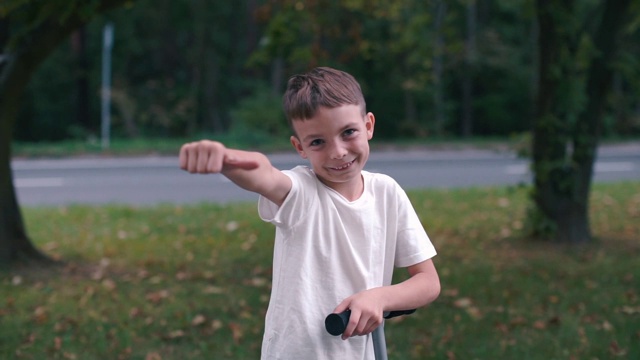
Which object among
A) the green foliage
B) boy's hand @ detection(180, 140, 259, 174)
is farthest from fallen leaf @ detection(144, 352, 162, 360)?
the green foliage

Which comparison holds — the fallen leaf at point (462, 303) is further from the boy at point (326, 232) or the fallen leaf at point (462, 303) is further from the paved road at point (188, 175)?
the paved road at point (188, 175)

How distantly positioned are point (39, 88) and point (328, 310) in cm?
3012

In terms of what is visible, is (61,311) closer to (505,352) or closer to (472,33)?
(505,352)

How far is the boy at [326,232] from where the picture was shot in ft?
7.71

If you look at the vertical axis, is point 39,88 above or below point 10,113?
below

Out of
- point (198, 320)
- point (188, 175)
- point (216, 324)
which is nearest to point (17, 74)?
point (198, 320)

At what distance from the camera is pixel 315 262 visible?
2.41 m

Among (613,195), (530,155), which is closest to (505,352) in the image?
(530,155)

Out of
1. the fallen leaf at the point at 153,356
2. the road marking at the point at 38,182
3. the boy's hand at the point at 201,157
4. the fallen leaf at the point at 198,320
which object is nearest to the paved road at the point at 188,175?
the road marking at the point at 38,182

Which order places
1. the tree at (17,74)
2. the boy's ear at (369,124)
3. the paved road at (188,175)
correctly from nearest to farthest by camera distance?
the boy's ear at (369,124), the tree at (17,74), the paved road at (188,175)

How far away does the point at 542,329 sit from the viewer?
237 inches

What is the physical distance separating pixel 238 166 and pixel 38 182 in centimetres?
1514

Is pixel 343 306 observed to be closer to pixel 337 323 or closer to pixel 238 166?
pixel 337 323

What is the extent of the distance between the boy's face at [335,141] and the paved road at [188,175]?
981cm
